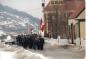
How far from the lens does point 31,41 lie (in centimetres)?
293

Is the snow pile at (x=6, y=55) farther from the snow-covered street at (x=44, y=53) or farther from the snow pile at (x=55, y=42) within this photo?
the snow pile at (x=55, y=42)

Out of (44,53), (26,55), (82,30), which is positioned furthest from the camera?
(44,53)

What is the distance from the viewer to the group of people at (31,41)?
9.39ft

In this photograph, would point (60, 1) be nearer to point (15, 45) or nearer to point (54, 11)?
point (54, 11)

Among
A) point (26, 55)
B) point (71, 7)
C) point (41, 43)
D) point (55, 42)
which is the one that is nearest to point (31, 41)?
point (41, 43)

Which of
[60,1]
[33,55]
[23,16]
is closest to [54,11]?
[60,1]

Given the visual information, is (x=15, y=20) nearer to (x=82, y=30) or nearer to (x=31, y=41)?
(x=31, y=41)

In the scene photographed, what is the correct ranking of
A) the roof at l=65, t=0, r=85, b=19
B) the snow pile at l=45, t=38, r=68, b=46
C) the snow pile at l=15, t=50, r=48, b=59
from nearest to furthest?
the snow pile at l=15, t=50, r=48, b=59 < the roof at l=65, t=0, r=85, b=19 < the snow pile at l=45, t=38, r=68, b=46

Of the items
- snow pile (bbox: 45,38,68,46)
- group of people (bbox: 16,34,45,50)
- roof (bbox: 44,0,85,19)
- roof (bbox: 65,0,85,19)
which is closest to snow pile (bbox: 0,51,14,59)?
group of people (bbox: 16,34,45,50)

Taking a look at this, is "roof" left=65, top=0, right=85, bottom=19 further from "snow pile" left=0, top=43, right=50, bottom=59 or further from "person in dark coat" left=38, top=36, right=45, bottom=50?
"snow pile" left=0, top=43, right=50, bottom=59

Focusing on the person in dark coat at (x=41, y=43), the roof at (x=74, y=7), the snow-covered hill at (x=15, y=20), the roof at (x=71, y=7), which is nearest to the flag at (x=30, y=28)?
the snow-covered hill at (x=15, y=20)

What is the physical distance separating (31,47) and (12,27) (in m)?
0.32

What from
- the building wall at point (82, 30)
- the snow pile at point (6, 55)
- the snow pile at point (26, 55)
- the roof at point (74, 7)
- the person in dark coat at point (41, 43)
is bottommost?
the snow pile at point (6, 55)

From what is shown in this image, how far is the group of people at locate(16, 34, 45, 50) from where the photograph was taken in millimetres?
2861
